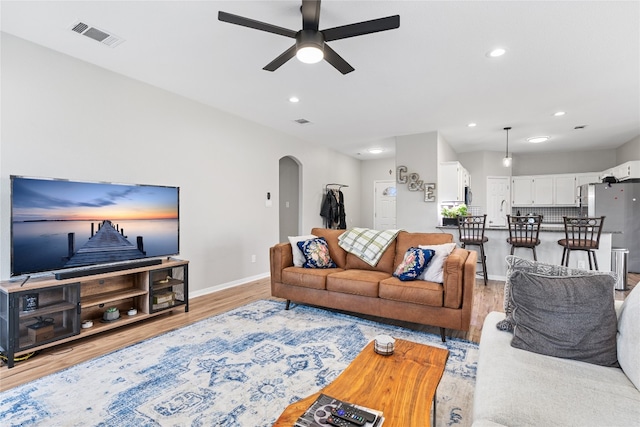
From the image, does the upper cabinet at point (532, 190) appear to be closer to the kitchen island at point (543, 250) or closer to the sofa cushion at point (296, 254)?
the kitchen island at point (543, 250)

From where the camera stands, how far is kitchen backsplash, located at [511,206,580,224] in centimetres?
766

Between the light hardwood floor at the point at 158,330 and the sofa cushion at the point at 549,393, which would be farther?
the light hardwood floor at the point at 158,330

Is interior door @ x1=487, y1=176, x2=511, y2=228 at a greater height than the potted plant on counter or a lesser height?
greater

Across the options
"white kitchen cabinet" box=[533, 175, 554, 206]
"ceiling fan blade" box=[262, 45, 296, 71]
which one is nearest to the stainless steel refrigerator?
"white kitchen cabinet" box=[533, 175, 554, 206]

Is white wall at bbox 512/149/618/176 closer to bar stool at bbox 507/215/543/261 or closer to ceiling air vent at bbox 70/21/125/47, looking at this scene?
bar stool at bbox 507/215/543/261

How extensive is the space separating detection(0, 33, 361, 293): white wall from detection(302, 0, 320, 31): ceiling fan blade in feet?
7.94

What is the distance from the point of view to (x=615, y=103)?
416 centimetres

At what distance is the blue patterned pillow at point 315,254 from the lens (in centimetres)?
362

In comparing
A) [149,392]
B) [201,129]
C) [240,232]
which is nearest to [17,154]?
[201,129]

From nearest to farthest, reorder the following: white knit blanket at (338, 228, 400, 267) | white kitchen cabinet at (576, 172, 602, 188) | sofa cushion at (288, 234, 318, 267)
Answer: white knit blanket at (338, 228, 400, 267) → sofa cushion at (288, 234, 318, 267) → white kitchen cabinet at (576, 172, 602, 188)

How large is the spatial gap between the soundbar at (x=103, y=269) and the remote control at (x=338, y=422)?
2.64m

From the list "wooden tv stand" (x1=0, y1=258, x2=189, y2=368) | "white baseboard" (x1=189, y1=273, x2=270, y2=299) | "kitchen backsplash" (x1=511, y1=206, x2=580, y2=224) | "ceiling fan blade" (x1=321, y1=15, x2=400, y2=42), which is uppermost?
"ceiling fan blade" (x1=321, y1=15, x2=400, y2=42)

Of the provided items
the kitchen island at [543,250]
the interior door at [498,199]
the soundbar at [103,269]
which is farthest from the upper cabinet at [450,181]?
the soundbar at [103,269]

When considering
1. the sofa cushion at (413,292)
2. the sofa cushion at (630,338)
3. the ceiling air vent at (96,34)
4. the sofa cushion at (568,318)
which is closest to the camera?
the sofa cushion at (630,338)
